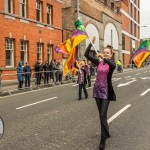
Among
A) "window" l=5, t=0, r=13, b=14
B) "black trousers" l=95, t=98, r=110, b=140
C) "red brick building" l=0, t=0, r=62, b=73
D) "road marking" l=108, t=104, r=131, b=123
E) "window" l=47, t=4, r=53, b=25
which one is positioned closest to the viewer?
"black trousers" l=95, t=98, r=110, b=140

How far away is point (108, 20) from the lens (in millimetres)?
54469

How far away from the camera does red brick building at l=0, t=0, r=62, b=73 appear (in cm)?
2375

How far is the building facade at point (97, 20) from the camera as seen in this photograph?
39.5 metres

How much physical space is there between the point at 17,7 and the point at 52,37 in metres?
6.69

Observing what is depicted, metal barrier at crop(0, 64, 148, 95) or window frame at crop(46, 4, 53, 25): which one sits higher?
window frame at crop(46, 4, 53, 25)

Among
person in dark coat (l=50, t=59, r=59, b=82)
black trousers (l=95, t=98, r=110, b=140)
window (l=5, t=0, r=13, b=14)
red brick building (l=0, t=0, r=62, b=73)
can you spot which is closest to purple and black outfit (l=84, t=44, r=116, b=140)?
black trousers (l=95, t=98, r=110, b=140)

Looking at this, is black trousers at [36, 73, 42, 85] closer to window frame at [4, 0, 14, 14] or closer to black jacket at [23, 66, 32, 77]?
black jacket at [23, 66, 32, 77]

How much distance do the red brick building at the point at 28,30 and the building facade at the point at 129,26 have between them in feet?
122

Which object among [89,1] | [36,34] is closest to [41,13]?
[36,34]

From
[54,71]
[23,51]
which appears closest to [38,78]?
[54,71]

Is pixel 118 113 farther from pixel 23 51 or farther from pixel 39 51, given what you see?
pixel 39 51

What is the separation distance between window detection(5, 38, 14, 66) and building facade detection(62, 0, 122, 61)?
7.64m

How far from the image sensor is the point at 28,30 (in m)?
26.7

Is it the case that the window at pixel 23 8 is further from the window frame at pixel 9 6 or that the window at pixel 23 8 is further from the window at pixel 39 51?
the window at pixel 39 51
